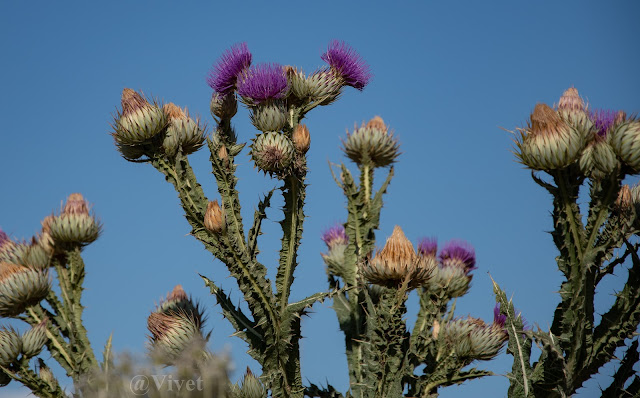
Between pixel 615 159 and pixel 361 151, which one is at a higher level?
pixel 361 151

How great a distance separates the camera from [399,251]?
23.7 feet

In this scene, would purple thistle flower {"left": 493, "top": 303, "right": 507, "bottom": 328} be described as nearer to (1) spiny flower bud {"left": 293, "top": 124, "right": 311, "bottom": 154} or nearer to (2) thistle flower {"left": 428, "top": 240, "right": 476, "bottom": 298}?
(2) thistle flower {"left": 428, "top": 240, "right": 476, "bottom": 298}

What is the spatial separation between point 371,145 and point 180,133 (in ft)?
8.58

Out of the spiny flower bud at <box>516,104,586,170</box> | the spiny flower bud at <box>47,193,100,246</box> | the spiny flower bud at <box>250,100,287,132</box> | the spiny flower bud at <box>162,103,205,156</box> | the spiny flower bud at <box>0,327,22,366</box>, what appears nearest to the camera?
the spiny flower bud at <box>516,104,586,170</box>

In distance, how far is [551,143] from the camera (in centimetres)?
671

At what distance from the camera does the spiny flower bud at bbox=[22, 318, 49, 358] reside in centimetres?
901

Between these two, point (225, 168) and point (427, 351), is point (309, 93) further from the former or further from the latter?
point (427, 351)

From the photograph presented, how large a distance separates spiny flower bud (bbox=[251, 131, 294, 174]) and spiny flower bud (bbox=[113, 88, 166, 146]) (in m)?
1.06

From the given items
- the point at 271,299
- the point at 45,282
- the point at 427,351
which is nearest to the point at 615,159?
the point at 427,351

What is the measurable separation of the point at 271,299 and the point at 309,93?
215 centimetres

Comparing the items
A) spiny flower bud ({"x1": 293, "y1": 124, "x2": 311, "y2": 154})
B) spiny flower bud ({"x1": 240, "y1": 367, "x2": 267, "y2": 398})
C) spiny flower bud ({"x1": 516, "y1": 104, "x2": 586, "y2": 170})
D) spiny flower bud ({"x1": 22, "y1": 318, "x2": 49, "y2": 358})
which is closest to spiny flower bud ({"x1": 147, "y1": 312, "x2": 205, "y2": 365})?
spiny flower bud ({"x1": 240, "y1": 367, "x2": 267, "y2": 398})

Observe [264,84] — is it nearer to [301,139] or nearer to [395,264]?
[301,139]

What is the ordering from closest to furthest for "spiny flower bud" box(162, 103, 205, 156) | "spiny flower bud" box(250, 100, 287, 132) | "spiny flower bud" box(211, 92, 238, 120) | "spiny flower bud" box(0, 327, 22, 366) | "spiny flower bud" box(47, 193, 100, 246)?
"spiny flower bud" box(250, 100, 287, 132), "spiny flower bud" box(162, 103, 205, 156), "spiny flower bud" box(211, 92, 238, 120), "spiny flower bud" box(0, 327, 22, 366), "spiny flower bud" box(47, 193, 100, 246)

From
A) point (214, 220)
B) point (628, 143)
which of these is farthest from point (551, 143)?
point (214, 220)
